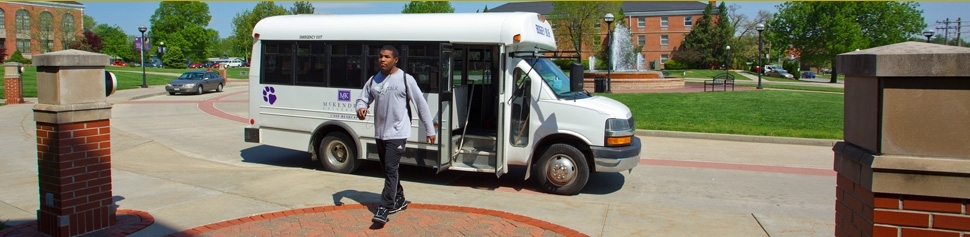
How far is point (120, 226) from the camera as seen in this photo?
6.20m

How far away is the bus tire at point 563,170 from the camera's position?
8.49 m

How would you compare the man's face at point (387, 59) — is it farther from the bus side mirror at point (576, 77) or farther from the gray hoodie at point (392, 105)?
the bus side mirror at point (576, 77)

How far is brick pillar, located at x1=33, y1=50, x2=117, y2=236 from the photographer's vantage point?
217 inches

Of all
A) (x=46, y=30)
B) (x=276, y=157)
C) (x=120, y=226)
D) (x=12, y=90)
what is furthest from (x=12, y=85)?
(x=46, y=30)

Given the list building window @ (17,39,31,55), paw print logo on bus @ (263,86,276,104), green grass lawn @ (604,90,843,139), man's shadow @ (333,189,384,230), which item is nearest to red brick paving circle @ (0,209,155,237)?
man's shadow @ (333,189,384,230)

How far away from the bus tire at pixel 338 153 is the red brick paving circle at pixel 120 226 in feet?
10.9

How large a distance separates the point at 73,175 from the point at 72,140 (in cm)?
29

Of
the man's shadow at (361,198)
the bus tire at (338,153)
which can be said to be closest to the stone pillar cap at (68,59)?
the man's shadow at (361,198)

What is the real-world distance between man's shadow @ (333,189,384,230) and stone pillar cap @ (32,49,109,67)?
9.12ft

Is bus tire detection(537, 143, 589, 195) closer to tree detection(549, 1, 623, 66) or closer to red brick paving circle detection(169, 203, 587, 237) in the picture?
red brick paving circle detection(169, 203, 587, 237)

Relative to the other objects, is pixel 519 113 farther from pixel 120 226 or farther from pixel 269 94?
pixel 120 226

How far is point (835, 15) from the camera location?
60.3 meters

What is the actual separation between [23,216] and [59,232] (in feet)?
4.53

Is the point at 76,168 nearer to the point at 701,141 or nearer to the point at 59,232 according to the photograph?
the point at 59,232
